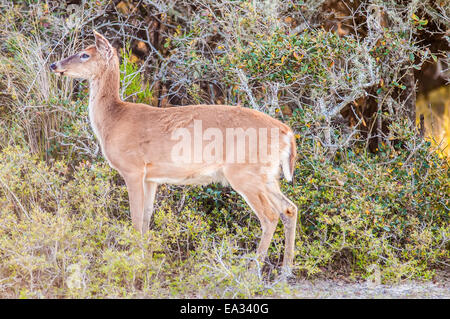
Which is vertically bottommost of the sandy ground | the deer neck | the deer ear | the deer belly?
the sandy ground

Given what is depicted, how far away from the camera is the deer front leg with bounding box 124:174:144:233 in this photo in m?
6.17

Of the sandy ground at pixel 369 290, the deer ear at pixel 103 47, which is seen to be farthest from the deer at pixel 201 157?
the deer ear at pixel 103 47

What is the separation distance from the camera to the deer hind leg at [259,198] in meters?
5.94

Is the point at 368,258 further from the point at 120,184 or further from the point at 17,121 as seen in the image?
the point at 17,121

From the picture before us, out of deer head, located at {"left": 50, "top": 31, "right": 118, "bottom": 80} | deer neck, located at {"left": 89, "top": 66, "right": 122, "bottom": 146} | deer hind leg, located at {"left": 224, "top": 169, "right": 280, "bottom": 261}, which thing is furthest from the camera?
deer head, located at {"left": 50, "top": 31, "right": 118, "bottom": 80}

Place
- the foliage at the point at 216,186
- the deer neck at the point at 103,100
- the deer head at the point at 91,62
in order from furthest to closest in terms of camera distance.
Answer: the deer head at the point at 91,62, the deer neck at the point at 103,100, the foliage at the point at 216,186

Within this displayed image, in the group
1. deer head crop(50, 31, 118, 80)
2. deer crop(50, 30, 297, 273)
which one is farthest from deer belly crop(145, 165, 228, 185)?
deer head crop(50, 31, 118, 80)

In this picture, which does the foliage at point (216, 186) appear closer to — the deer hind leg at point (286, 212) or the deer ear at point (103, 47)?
the deer hind leg at point (286, 212)

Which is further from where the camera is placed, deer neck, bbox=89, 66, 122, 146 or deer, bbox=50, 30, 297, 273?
deer neck, bbox=89, 66, 122, 146

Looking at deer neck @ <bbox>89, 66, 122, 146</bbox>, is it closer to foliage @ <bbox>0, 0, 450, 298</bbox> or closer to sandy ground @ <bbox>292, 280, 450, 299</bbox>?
foliage @ <bbox>0, 0, 450, 298</bbox>

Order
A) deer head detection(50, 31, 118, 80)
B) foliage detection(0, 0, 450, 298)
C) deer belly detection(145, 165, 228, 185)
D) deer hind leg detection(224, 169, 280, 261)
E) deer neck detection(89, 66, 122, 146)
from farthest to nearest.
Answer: deer head detection(50, 31, 118, 80), deer neck detection(89, 66, 122, 146), deer belly detection(145, 165, 228, 185), deer hind leg detection(224, 169, 280, 261), foliage detection(0, 0, 450, 298)

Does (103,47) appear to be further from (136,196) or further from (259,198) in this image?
(259,198)

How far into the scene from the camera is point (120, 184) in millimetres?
7293

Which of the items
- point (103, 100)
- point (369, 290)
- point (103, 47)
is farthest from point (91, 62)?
point (369, 290)
